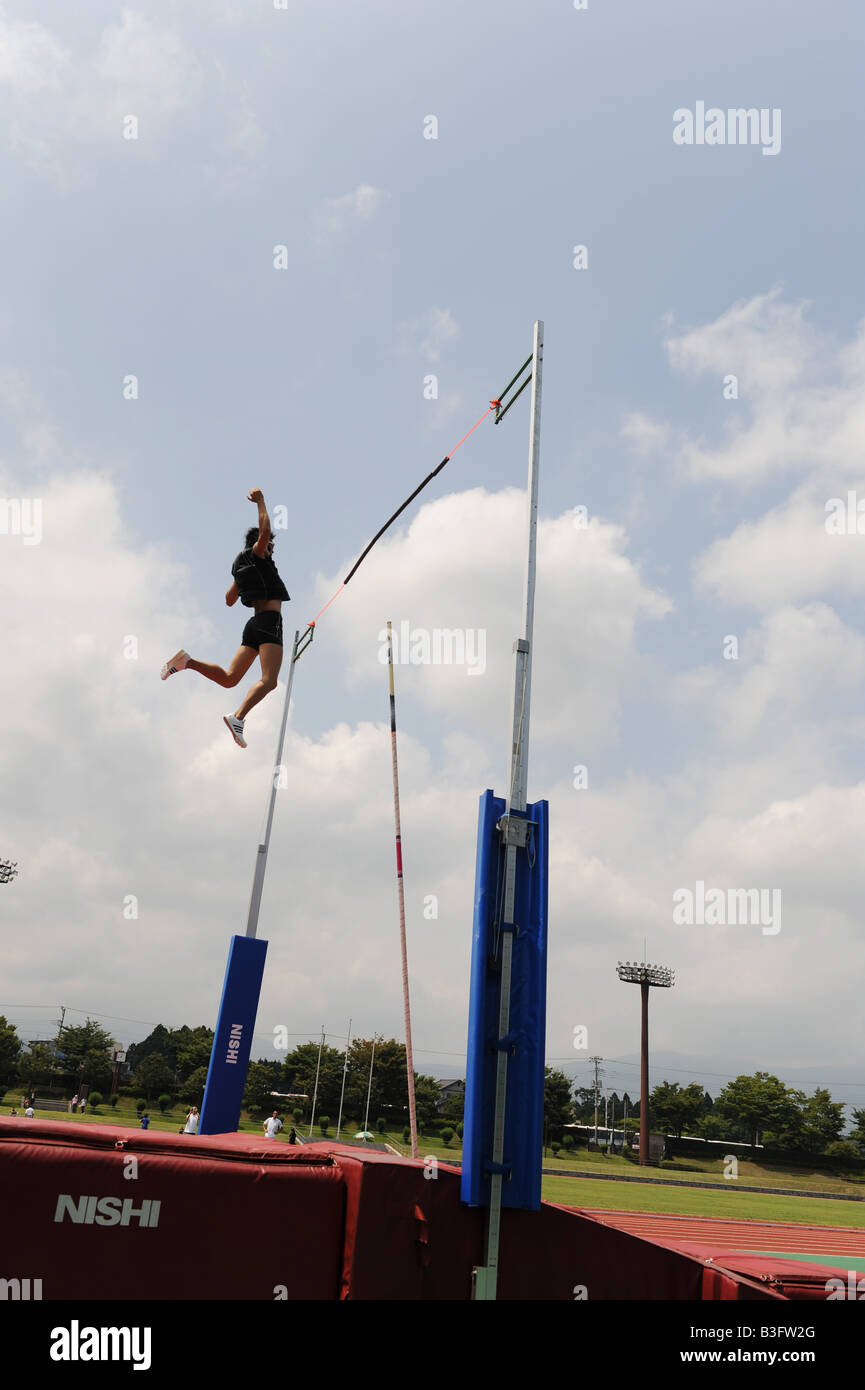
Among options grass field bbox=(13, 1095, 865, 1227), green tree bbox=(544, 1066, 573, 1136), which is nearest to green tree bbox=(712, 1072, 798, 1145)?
grass field bbox=(13, 1095, 865, 1227)

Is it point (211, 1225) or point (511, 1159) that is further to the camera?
point (511, 1159)

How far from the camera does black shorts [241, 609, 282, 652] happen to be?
660 centimetres

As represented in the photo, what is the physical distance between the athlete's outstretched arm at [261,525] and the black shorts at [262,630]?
1.50ft

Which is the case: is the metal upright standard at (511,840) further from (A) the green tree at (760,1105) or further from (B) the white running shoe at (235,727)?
(A) the green tree at (760,1105)

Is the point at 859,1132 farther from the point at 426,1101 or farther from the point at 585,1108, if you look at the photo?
the point at 585,1108

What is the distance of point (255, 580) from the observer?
21.9 ft

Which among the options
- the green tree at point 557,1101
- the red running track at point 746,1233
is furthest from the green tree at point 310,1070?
the red running track at point 746,1233

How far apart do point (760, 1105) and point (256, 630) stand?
6229 centimetres

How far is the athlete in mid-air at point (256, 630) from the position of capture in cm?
658

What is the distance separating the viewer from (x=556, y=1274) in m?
4.08

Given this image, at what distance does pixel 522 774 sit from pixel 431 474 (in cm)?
375
